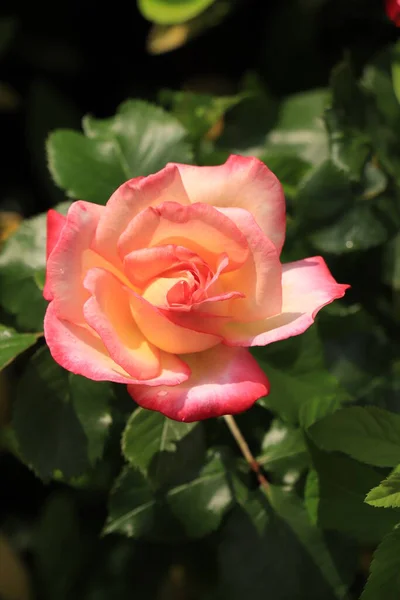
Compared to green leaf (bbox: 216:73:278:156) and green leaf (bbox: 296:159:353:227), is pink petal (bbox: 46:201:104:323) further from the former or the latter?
green leaf (bbox: 216:73:278:156)

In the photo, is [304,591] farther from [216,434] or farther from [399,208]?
[399,208]

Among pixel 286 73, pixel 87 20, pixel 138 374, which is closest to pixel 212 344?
pixel 138 374

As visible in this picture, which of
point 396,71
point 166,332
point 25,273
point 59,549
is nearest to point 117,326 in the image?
point 166,332

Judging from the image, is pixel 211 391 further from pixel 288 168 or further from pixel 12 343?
pixel 288 168

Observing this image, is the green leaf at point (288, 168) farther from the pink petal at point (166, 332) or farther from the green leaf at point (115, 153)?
the pink petal at point (166, 332)

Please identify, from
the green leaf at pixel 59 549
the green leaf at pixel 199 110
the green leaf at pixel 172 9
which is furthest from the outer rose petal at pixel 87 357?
the green leaf at pixel 59 549

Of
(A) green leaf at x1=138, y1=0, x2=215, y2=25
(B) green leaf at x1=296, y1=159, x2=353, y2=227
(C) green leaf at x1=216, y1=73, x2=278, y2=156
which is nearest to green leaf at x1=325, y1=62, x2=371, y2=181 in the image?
(B) green leaf at x1=296, y1=159, x2=353, y2=227
